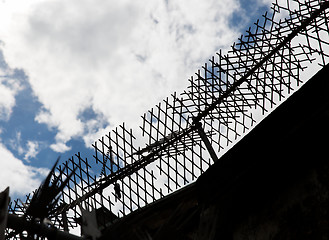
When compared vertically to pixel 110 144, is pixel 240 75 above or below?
below

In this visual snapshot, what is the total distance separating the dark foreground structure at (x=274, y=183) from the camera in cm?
306

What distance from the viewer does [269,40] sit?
256 inches

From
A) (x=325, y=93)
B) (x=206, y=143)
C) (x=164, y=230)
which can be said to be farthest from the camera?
(x=206, y=143)

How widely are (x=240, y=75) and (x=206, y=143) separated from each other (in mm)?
1372

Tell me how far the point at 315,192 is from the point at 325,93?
2.71 ft

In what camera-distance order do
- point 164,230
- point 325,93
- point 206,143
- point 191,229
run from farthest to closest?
point 206,143
point 191,229
point 164,230
point 325,93

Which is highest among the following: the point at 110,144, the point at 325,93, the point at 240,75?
the point at 110,144

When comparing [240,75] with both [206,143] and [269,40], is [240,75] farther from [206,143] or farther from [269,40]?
[206,143]

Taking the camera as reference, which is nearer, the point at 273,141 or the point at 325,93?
the point at 325,93

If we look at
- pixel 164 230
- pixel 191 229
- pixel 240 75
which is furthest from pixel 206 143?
pixel 164 230

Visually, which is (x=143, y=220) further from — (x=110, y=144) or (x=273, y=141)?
(x=110, y=144)

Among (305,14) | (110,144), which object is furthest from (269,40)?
(110,144)

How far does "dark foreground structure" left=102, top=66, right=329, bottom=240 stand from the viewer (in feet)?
10.0

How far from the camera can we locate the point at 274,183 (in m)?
3.48
